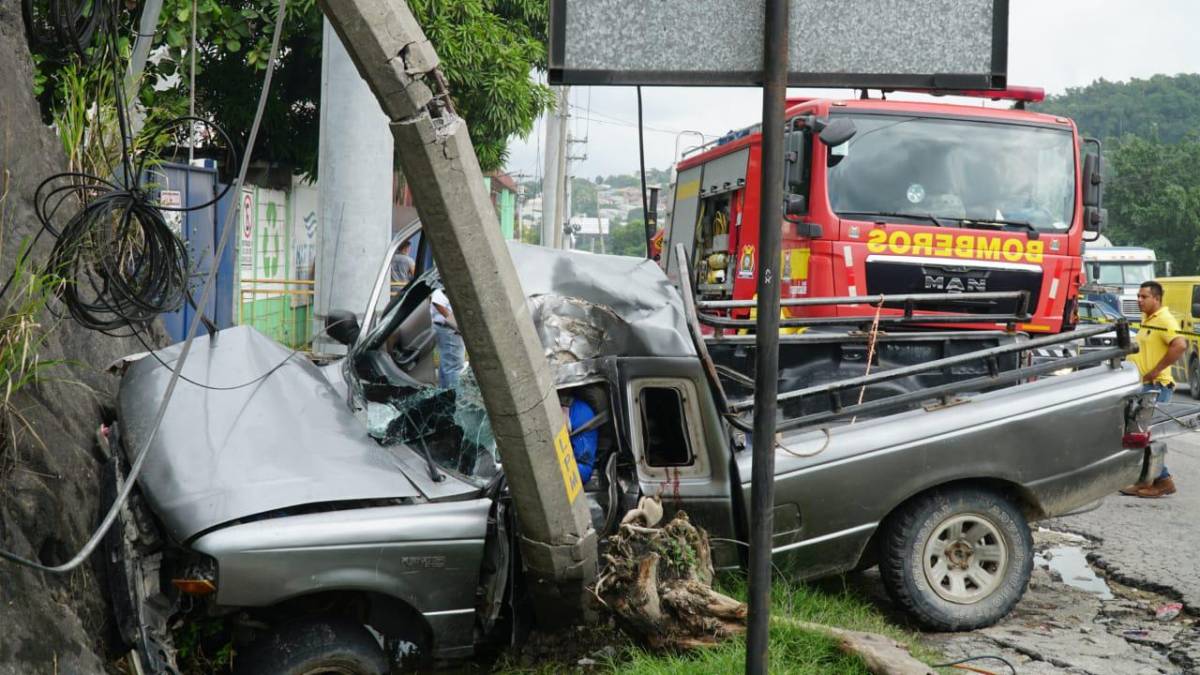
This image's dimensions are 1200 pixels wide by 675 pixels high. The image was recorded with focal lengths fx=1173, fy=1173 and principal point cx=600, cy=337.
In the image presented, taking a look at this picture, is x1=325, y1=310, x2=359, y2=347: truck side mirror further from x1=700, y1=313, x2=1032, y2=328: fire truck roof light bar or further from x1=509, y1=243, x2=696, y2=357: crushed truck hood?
x1=700, y1=313, x2=1032, y2=328: fire truck roof light bar

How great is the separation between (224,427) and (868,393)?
11.5ft

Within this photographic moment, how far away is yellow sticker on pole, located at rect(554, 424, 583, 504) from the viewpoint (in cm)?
429

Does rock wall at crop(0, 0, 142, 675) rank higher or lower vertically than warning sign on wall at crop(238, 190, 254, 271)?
lower

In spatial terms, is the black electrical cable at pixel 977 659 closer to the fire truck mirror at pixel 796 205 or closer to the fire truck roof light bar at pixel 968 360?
the fire truck roof light bar at pixel 968 360

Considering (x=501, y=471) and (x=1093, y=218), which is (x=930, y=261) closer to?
(x=1093, y=218)

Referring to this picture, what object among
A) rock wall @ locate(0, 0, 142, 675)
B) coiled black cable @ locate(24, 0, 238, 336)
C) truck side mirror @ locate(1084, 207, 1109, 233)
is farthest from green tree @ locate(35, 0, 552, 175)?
truck side mirror @ locate(1084, 207, 1109, 233)

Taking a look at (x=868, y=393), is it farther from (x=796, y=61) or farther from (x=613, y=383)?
(x=796, y=61)

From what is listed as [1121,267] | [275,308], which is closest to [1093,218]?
[275,308]

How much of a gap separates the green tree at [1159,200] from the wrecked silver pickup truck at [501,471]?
138 ft

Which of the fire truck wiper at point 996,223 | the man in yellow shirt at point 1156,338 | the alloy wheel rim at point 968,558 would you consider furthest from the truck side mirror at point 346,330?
the man in yellow shirt at point 1156,338

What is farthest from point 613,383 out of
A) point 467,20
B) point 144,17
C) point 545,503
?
point 467,20

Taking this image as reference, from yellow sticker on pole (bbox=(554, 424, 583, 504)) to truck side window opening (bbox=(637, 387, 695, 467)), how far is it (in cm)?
91

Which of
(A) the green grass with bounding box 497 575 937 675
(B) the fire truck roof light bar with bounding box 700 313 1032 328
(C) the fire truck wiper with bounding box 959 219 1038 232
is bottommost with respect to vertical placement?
(A) the green grass with bounding box 497 575 937 675

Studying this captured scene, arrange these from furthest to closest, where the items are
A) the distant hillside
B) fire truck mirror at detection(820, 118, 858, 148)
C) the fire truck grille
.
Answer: the distant hillside
the fire truck grille
fire truck mirror at detection(820, 118, 858, 148)
